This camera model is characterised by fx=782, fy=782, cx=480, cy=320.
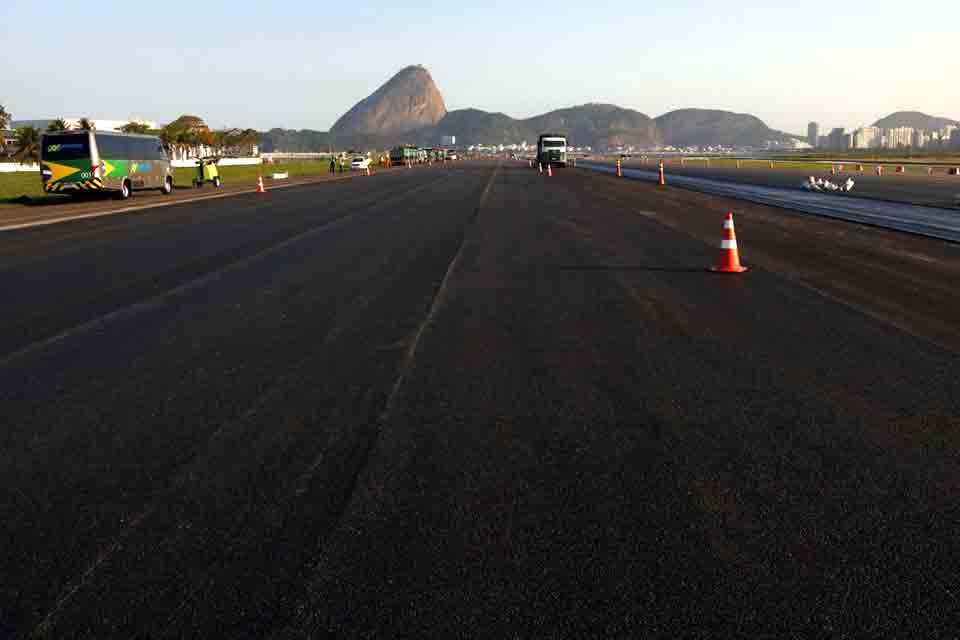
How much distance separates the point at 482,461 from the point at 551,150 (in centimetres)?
6772

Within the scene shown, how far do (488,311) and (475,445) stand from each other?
4051 mm

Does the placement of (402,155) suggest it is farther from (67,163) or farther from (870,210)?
(870,210)

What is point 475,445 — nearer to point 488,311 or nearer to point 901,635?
point 901,635

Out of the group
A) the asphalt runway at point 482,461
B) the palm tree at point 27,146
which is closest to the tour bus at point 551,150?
the palm tree at point 27,146

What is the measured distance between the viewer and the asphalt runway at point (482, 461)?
2936 mm

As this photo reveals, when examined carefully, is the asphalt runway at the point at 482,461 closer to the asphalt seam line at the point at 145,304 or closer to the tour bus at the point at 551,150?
the asphalt seam line at the point at 145,304

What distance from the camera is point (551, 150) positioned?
229ft

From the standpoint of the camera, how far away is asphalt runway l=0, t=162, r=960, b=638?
116 inches

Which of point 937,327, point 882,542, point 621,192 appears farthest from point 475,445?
point 621,192

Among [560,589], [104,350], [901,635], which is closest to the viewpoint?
[901,635]

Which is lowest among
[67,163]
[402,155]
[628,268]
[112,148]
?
[628,268]

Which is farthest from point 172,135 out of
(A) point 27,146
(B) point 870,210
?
(B) point 870,210

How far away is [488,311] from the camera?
27.9 ft

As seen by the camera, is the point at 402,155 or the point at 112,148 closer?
the point at 112,148
